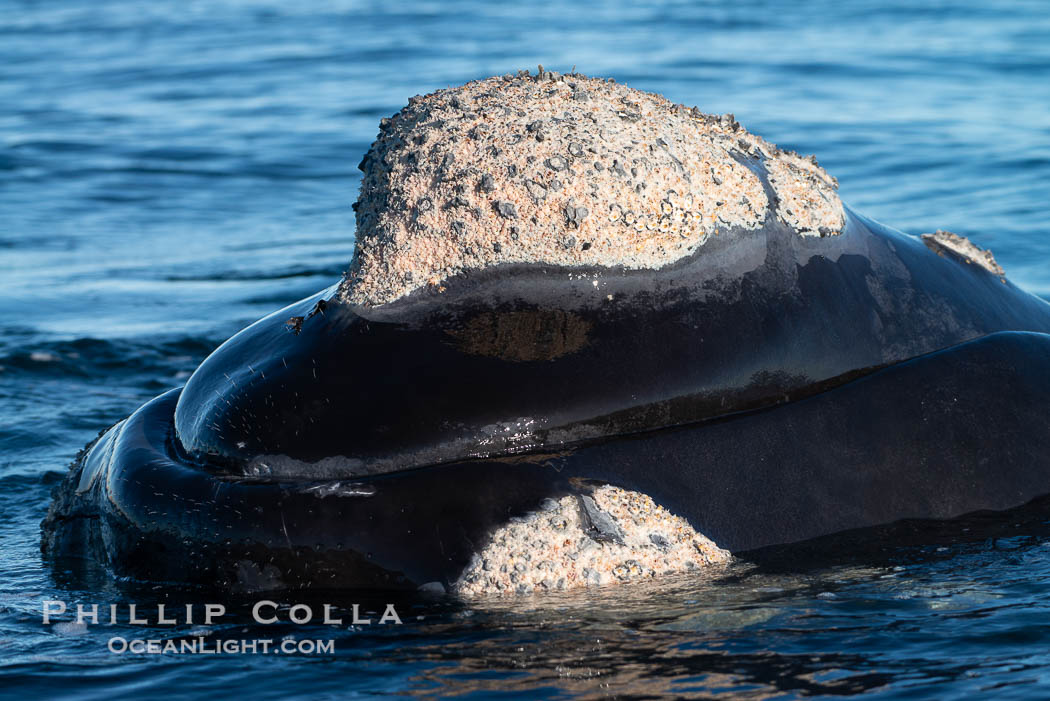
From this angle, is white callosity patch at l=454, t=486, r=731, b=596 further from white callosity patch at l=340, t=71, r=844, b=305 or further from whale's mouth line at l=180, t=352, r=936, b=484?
white callosity patch at l=340, t=71, r=844, b=305

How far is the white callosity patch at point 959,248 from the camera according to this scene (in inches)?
193

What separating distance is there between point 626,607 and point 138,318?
231 inches

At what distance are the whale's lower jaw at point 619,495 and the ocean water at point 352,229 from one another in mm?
95

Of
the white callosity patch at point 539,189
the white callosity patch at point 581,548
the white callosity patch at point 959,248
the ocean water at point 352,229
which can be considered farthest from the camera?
the white callosity patch at point 959,248

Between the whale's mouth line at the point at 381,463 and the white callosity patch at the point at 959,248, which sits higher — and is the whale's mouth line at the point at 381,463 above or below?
below

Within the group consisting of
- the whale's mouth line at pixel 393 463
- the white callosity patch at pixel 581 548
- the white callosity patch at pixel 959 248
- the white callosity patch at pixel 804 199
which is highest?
the white callosity patch at pixel 804 199

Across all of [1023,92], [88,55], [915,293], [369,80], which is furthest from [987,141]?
[88,55]

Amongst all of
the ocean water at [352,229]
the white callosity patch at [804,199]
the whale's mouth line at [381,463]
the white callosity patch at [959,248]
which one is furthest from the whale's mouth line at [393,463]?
the white callosity patch at [959,248]

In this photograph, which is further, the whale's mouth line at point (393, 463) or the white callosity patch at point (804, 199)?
the white callosity patch at point (804, 199)

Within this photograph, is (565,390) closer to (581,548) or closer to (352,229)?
(581,548)

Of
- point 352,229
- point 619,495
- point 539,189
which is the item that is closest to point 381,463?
point 619,495

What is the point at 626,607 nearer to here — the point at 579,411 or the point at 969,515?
the point at 579,411

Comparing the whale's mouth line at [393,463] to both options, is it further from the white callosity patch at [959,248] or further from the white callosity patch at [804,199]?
the white callosity patch at [959,248]

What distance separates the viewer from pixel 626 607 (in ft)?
12.6
